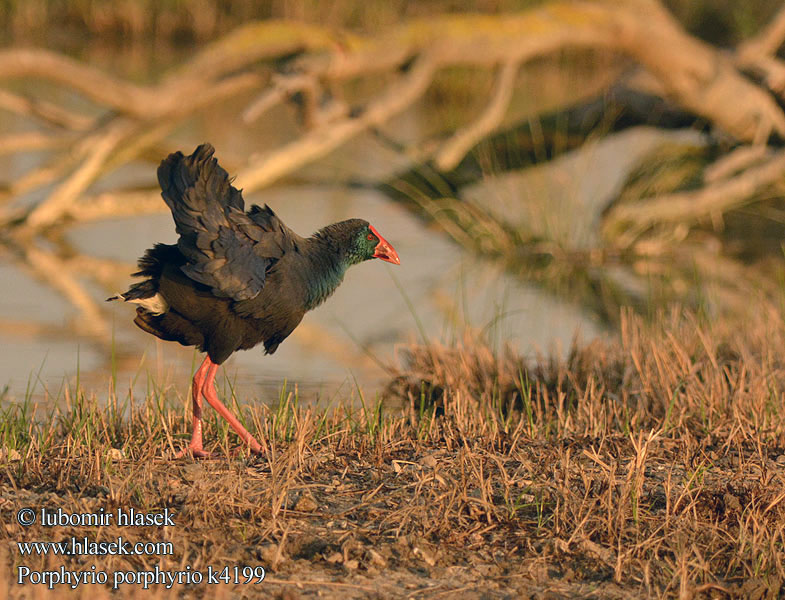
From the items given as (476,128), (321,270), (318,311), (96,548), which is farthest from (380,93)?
(96,548)

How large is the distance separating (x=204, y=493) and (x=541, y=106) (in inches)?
506

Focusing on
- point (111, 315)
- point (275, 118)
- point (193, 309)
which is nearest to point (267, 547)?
point (193, 309)

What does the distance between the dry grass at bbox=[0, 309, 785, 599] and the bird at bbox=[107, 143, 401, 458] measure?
326 millimetres

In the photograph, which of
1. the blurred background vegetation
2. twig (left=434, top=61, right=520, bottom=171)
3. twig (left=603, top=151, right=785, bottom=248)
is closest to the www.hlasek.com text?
the blurred background vegetation

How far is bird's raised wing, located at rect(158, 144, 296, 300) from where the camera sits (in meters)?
3.78

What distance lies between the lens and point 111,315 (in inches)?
278

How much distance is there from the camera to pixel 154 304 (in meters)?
3.86

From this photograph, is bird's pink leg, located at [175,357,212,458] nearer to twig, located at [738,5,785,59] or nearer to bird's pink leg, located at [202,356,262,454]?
bird's pink leg, located at [202,356,262,454]

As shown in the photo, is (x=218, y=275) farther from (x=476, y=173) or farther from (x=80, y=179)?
(x=476, y=173)

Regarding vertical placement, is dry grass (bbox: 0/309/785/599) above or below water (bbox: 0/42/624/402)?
below

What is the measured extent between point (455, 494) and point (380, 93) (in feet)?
20.4

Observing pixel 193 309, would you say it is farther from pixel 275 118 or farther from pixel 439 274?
pixel 275 118

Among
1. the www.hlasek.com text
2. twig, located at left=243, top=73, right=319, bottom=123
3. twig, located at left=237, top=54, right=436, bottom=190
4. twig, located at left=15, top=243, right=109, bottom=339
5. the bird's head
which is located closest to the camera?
the www.hlasek.com text

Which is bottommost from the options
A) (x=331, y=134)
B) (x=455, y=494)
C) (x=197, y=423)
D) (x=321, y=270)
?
(x=455, y=494)
